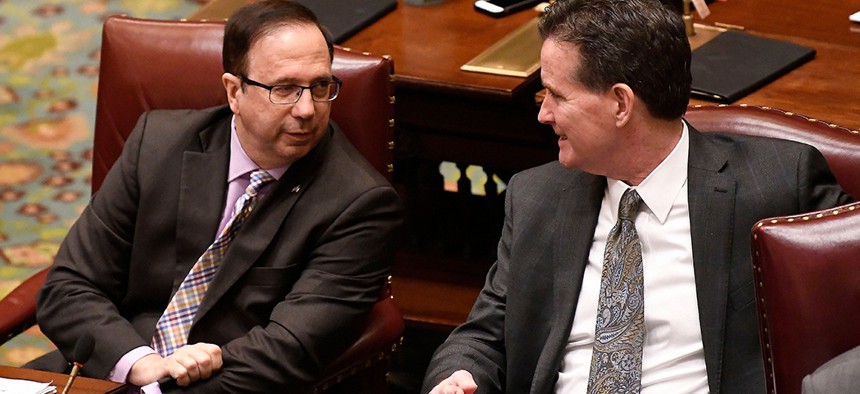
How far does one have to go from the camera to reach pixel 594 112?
2312mm

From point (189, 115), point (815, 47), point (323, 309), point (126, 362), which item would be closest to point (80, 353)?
point (126, 362)

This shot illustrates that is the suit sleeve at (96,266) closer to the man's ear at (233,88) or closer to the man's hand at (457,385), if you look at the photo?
the man's ear at (233,88)

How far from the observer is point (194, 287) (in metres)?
2.79

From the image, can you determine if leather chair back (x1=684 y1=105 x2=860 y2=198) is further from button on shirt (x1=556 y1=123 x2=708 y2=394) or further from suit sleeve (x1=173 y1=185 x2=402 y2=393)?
suit sleeve (x1=173 y1=185 x2=402 y2=393)

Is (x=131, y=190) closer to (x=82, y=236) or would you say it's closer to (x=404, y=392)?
(x=82, y=236)

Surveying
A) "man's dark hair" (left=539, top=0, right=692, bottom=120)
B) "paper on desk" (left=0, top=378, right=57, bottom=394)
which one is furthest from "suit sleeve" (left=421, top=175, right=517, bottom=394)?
"paper on desk" (left=0, top=378, right=57, bottom=394)

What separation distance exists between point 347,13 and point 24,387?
62.6 inches

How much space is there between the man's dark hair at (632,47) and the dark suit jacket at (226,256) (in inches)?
24.1

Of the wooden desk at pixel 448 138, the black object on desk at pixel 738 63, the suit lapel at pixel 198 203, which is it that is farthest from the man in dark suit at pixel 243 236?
the black object on desk at pixel 738 63

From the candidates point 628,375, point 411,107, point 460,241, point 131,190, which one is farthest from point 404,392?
point 628,375

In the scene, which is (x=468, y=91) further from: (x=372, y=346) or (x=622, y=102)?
(x=622, y=102)

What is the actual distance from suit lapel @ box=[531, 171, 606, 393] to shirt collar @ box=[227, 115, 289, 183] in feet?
2.11

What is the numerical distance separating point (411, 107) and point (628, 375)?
4.17ft

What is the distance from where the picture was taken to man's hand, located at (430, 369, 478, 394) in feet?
7.35
